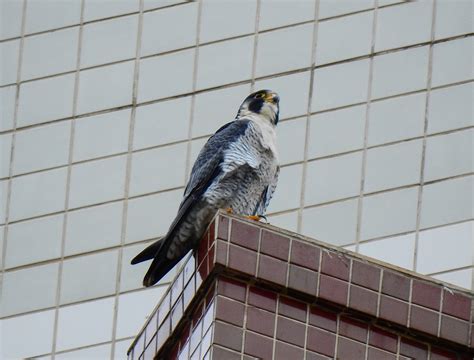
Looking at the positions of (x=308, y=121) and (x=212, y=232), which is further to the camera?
(x=308, y=121)

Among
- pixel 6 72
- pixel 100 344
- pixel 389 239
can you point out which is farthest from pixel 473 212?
pixel 6 72

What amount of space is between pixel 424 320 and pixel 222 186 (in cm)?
197

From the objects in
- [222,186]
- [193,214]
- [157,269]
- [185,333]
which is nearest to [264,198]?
[222,186]

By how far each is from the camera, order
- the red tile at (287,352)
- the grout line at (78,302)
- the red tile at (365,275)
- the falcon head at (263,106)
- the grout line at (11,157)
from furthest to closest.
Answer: the grout line at (11,157), the grout line at (78,302), the falcon head at (263,106), the red tile at (365,275), the red tile at (287,352)

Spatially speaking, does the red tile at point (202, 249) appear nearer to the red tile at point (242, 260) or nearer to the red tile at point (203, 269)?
the red tile at point (203, 269)

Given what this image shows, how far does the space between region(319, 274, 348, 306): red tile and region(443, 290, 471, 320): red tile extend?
58cm

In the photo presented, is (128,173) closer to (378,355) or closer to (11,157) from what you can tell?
(11,157)

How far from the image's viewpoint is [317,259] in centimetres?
1256

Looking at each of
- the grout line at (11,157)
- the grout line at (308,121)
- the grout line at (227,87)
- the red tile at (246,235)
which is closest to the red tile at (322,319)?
the red tile at (246,235)

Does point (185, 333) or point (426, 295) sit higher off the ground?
point (426, 295)

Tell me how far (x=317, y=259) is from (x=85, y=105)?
7.36 meters

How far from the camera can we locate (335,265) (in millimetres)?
12578

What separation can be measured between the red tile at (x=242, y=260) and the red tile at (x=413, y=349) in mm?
910

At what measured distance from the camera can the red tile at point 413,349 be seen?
41.3 ft
